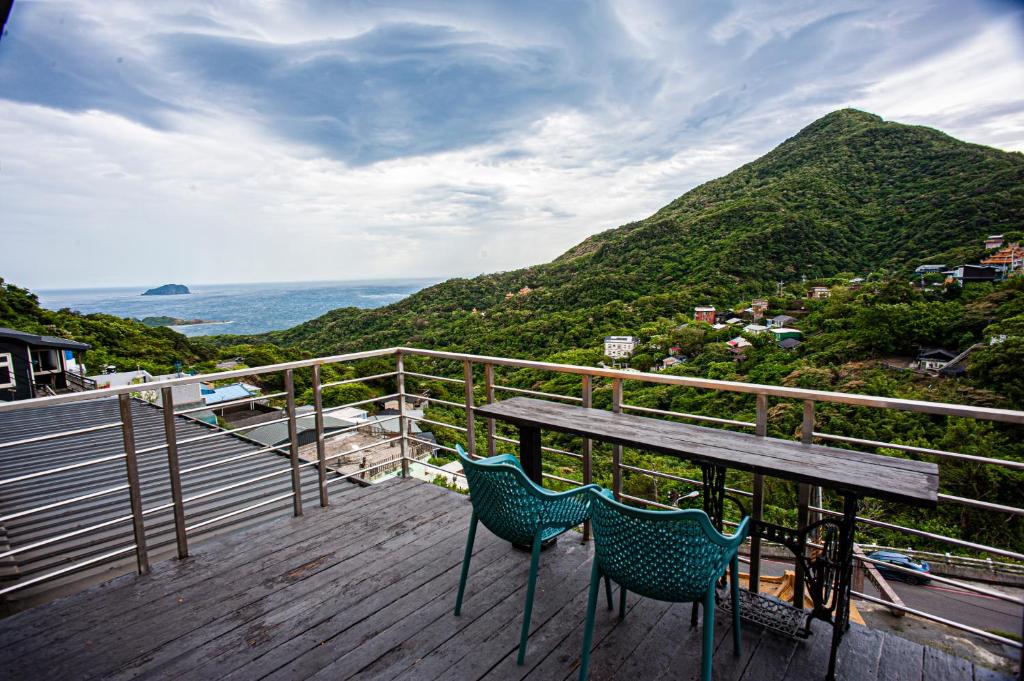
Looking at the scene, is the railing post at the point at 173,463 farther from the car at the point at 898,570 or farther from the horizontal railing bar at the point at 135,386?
the car at the point at 898,570

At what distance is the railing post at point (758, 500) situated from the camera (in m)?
2.14

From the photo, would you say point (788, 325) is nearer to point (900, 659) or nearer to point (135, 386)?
point (900, 659)

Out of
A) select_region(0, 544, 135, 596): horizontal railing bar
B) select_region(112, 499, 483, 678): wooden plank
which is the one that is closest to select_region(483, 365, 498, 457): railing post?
select_region(112, 499, 483, 678): wooden plank

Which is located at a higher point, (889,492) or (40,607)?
(889,492)

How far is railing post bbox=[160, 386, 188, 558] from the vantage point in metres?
2.60

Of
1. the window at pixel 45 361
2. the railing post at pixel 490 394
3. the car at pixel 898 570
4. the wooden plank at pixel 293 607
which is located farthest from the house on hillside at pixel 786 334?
the window at pixel 45 361

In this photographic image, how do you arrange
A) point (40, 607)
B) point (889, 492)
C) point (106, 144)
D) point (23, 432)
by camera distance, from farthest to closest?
1. point (106, 144)
2. point (23, 432)
3. point (40, 607)
4. point (889, 492)

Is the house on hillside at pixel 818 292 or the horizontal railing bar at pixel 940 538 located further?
the house on hillside at pixel 818 292

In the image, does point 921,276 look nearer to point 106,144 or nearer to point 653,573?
point 653,573

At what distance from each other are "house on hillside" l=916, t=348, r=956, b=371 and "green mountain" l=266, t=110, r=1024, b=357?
224 inches

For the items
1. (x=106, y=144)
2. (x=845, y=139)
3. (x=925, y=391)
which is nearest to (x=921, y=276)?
(x=925, y=391)

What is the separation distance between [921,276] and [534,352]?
15659mm

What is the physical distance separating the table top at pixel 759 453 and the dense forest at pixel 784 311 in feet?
25.4

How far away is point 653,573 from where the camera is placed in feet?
5.35
